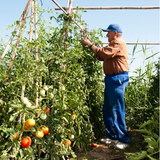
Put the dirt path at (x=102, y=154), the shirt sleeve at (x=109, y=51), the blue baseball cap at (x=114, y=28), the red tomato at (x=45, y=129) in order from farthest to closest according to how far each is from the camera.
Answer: the blue baseball cap at (x=114, y=28)
the shirt sleeve at (x=109, y=51)
the dirt path at (x=102, y=154)
the red tomato at (x=45, y=129)

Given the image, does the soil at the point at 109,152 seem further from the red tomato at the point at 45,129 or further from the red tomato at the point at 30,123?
the red tomato at the point at 30,123

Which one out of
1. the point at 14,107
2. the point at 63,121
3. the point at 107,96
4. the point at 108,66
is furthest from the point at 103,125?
the point at 14,107

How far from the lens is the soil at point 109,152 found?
8.53 ft

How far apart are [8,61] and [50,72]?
1.69 ft

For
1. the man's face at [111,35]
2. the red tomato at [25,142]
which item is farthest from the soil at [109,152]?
the man's face at [111,35]

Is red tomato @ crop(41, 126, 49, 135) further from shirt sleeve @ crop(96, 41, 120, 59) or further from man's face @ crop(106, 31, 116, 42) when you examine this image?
man's face @ crop(106, 31, 116, 42)

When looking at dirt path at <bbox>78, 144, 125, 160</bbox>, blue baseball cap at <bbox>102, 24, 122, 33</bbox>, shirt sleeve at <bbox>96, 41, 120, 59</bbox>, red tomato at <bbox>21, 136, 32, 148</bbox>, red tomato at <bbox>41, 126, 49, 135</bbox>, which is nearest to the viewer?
red tomato at <bbox>21, 136, 32, 148</bbox>

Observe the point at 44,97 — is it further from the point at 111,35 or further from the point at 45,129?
the point at 111,35

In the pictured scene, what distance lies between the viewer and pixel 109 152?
2.81 metres

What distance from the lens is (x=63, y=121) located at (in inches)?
89.4

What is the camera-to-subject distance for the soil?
8.53ft

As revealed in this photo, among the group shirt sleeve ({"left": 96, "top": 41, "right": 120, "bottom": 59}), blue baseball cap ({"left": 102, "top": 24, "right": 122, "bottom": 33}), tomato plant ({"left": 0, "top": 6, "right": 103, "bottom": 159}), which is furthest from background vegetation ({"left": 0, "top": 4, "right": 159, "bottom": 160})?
blue baseball cap ({"left": 102, "top": 24, "right": 122, "bottom": 33})

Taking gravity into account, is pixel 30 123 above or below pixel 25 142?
above

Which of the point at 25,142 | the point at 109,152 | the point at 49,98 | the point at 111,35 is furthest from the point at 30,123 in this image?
the point at 111,35
